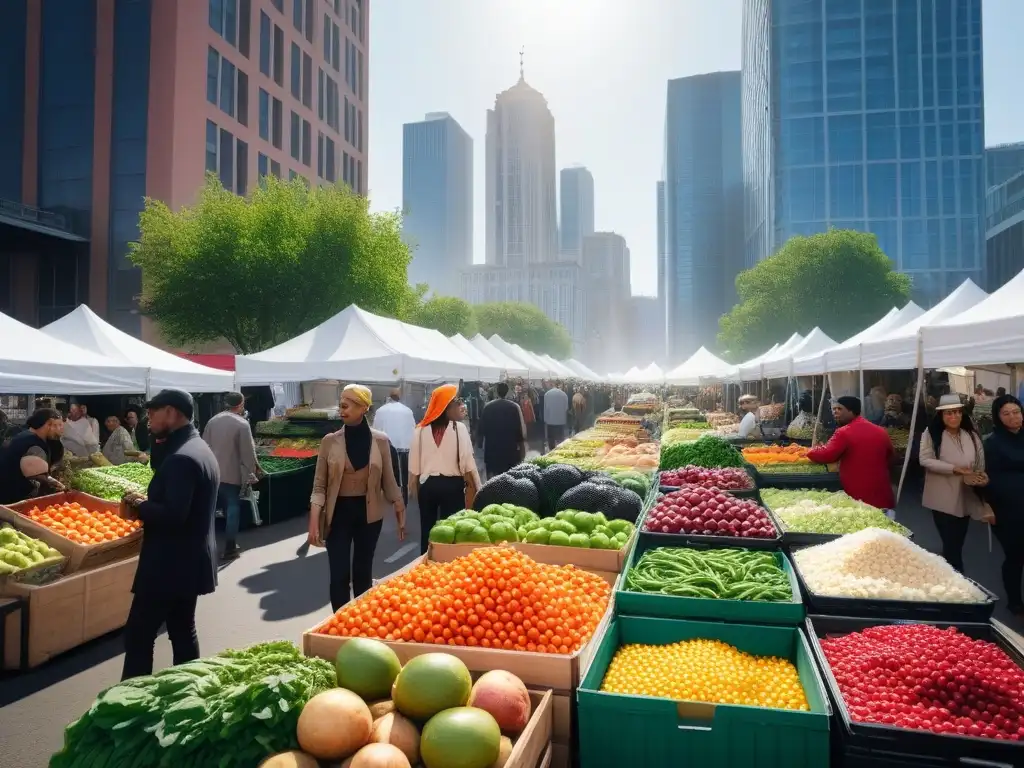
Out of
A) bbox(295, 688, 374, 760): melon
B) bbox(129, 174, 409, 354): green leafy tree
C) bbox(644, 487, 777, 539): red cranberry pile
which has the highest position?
bbox(129, 174, 409, 354): green leafy tree

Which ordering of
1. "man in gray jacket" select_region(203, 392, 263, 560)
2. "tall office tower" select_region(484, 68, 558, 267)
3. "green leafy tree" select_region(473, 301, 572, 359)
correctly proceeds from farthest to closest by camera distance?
"tall office tower" select_region(484, 68, 558, 267), "green leafy tree" select_region(473, 301, 572, 359), "man in gray jacket" select_region(203, 392, 263, 560)

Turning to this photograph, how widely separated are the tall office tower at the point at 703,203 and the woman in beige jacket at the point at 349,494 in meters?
136

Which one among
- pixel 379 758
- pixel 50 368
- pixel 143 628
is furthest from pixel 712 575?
pixel 50 368

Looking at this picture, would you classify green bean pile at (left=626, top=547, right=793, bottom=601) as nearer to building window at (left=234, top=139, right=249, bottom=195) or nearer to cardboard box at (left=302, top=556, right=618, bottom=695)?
cardboard box at (left=302, top=556, right=618, bottom=695)

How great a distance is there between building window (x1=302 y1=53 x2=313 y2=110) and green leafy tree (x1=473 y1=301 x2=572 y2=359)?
33.9 m

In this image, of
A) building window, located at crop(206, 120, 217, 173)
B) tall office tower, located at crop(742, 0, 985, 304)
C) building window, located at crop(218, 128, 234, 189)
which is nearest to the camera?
building window, located at crop(206, 120, 217, 173)

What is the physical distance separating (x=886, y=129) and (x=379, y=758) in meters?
86.7

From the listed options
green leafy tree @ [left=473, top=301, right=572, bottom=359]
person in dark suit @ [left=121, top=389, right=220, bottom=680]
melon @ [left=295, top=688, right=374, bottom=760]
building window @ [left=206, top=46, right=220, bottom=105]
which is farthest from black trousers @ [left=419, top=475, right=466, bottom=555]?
green leafy tree @ [left=473, top=301, right=572, bottom=359]

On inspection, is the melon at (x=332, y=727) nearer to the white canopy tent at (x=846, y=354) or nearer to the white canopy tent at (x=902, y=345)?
the white canopy tent at (x=902, y=345)

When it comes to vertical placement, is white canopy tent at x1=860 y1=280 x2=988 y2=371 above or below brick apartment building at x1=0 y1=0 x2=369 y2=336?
below

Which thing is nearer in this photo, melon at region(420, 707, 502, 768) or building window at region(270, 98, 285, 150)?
melon at region(420, 707, 502, 768)

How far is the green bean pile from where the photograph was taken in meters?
3.86

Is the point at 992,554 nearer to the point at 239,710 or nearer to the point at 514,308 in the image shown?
the point at 239,710

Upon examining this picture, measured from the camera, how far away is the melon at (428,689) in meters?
2.61
